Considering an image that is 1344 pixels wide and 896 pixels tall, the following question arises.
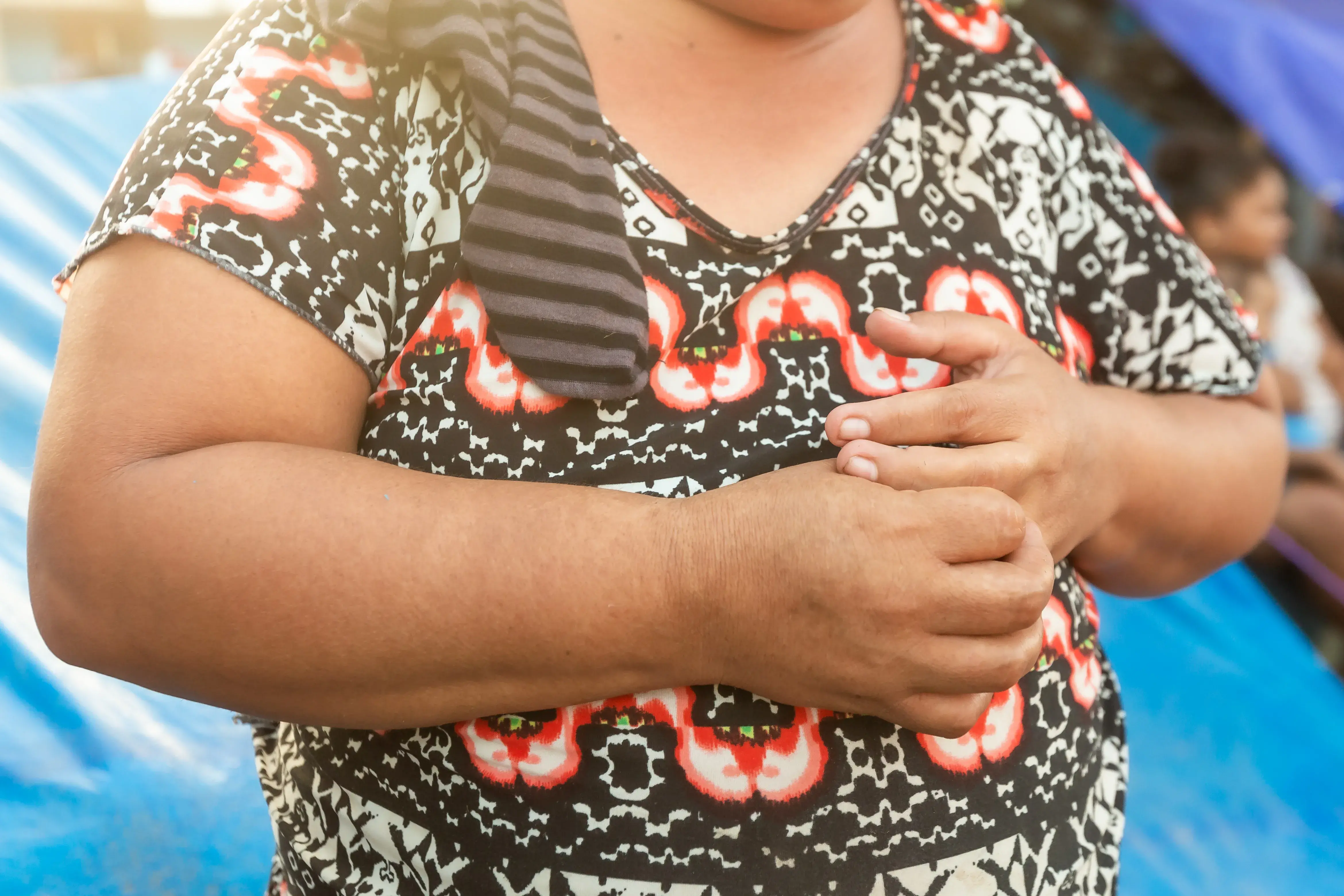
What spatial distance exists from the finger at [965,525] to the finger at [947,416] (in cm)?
5

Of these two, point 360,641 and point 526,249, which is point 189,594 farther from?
point 526,249

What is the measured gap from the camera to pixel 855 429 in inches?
26.2

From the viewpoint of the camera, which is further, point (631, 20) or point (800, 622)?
point (631, 20)

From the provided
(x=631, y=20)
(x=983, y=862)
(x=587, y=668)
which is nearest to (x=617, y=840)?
(x=587, y=668)

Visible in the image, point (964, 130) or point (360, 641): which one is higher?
point (964, 130)

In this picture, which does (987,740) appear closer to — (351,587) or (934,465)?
(934,465)

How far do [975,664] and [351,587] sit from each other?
1.23 feet

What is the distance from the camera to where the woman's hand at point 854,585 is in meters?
0.62

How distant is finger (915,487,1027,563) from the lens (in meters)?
0.63

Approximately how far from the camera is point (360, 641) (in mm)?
603

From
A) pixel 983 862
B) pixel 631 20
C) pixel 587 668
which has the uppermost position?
pixel 631 20

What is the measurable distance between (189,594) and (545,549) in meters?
0.20

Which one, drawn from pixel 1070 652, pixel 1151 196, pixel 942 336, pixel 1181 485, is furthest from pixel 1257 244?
pixel 942 336

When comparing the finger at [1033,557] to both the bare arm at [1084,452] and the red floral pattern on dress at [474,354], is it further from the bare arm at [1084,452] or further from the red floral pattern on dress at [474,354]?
the red floral pattern on dress at [474,354]
